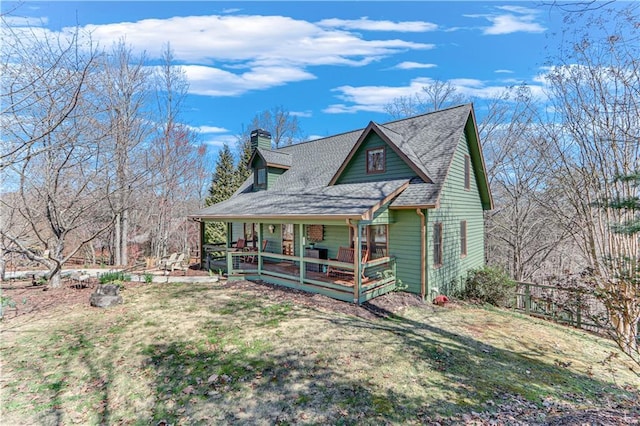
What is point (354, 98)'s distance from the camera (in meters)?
23.9

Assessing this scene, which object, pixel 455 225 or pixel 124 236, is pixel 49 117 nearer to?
pixel 455 225

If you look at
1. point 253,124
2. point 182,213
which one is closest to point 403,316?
point 182,213

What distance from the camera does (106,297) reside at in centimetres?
845

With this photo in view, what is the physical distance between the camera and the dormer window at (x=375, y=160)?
39.9 ft

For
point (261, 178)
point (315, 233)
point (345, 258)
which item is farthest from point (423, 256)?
point (261, 178)

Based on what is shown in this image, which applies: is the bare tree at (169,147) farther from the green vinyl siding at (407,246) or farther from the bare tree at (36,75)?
the green vinyl siding at (407,246)

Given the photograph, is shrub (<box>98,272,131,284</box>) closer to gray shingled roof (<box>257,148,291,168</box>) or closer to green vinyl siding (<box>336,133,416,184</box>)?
gray shingled roof (<box>257,148,291,168</box>)

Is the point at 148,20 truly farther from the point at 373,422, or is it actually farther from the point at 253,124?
the point at 253,124

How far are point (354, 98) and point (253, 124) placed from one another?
15.3 metres

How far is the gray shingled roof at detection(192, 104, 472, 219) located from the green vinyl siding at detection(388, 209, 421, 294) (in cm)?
69

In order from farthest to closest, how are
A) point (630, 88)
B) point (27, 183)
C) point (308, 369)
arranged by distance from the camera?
point (27, 183) → point (630, 88) → point (308, 369)

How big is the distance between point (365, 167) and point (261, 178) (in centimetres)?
771

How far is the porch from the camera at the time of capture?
9.23 metres

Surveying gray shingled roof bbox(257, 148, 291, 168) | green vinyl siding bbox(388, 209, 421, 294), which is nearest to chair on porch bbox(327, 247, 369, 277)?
green vinyl siding bbox(388, 209, 421, 294)
